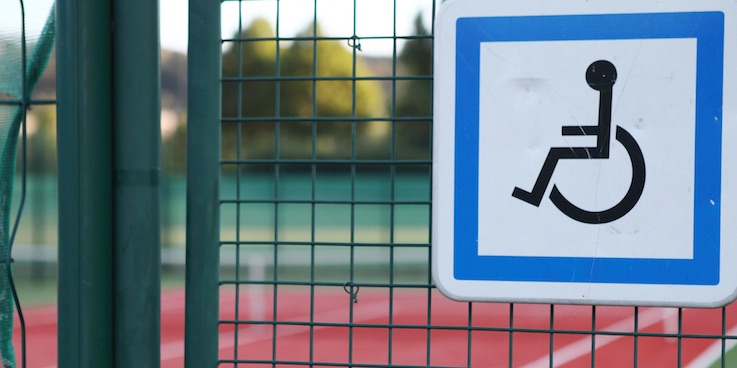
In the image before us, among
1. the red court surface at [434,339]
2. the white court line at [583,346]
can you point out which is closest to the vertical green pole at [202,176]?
the red court surface at [434,339]

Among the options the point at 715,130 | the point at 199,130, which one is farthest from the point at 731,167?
the point at 199,130

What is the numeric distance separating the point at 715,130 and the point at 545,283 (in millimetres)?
364

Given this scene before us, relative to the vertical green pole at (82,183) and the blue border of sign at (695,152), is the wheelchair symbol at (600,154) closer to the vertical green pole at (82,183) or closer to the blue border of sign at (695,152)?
the blue border of sign at (695,152)

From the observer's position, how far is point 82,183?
1401 millimetres

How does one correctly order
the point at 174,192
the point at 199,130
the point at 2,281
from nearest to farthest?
the point at 199,130
the point at 2,281
the point at 174,192

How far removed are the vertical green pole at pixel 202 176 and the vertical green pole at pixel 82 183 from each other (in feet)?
0.47

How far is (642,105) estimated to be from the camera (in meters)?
1.36

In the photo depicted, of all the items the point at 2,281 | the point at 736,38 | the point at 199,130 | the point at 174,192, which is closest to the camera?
the point at 736,38

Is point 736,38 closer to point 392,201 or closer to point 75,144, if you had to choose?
point 392,201

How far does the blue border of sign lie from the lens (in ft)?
A: 4.41

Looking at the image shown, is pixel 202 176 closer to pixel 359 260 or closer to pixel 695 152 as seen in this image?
pixel 695 152

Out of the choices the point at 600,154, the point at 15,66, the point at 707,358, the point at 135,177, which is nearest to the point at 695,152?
the point at 600,154

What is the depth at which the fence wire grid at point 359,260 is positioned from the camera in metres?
1.44

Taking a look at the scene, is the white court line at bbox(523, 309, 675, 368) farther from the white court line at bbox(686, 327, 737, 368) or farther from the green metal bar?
the green metal bar
